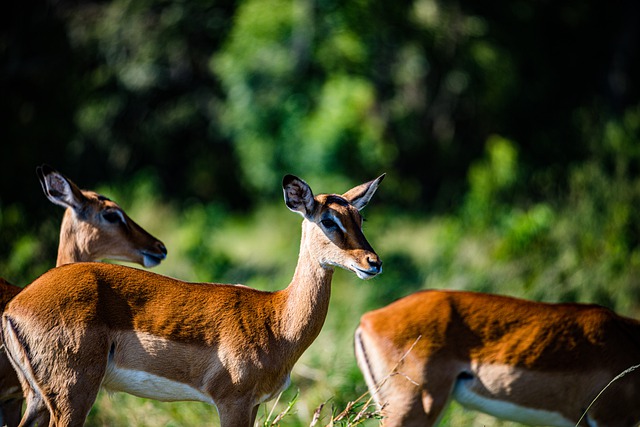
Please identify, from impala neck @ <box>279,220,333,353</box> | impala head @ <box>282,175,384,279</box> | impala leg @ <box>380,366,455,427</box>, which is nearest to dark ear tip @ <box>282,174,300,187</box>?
impala head @ <box>282,175,384,279</box>

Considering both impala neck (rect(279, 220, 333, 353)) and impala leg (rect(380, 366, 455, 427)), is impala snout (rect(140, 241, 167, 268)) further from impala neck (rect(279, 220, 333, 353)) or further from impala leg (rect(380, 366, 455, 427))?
impala leg (rect(380, 366, 455, 427))

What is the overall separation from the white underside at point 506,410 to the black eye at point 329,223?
1.60 meters

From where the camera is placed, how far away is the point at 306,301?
4.73 m

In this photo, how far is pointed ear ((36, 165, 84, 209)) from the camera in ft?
17.4

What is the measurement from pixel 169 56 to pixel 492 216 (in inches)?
442

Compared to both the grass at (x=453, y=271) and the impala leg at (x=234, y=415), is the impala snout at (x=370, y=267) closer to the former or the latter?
the impala leg at (x=234, y=415)

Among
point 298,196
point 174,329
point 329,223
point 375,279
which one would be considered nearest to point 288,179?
point 298,196

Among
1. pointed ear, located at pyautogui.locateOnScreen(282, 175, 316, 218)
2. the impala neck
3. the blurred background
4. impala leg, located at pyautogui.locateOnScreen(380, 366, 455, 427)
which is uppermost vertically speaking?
pointed ear, located at pyautogui.locateOnScreen(282, 175, 316, 218)

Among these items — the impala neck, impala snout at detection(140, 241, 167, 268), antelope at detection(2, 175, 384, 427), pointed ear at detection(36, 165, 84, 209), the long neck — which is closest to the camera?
antelope at detection(2, 175, 384, 427)

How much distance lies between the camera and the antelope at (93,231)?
18.0 ft

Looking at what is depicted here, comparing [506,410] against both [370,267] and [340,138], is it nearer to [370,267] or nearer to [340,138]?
[370,267]

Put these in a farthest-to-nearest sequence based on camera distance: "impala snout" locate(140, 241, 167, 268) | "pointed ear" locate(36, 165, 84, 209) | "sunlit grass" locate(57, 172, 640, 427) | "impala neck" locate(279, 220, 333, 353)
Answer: "sunlit grass" locate(57, 172, 640, 427) < "impala snout" locate(140, 241, 167, 268) < "pointed ear" locate(36, 165, 84, 209) < "impala neck" locate(279, 220, 333, 353)

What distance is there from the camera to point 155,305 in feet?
14.7

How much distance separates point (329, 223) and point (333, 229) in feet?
0.16
